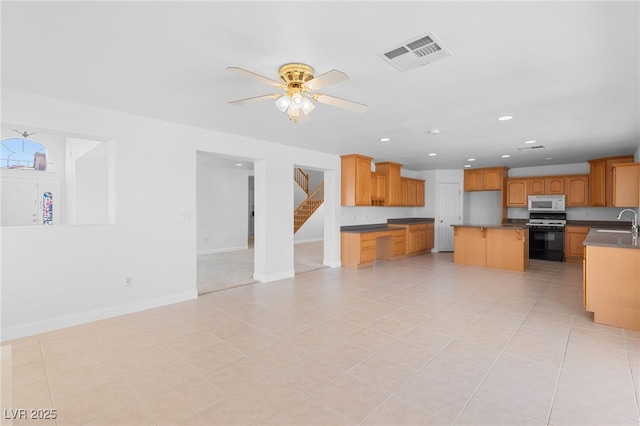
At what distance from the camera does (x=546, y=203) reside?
7.79 m

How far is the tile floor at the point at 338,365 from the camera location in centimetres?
199

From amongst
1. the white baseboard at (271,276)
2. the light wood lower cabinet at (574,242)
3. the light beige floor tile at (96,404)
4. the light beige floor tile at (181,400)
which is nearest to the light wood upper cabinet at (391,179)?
the white baseboard at (271,276)

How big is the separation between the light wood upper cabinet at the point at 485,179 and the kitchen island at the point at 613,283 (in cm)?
507

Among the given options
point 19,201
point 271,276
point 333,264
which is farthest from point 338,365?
point 19,201

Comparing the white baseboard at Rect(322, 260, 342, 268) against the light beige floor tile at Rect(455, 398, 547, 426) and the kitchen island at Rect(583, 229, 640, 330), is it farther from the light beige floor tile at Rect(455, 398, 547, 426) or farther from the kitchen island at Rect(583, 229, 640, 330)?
the light beige floor tile at Rect(455, 398, 547, 426)

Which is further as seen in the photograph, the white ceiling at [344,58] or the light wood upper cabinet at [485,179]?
the light wood upper cabinet at [485,179]

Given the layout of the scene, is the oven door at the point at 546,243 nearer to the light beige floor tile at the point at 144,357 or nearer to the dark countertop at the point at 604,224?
the dark countertop at the point at 604,224

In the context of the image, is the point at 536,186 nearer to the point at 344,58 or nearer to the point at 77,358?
the point at 344,58

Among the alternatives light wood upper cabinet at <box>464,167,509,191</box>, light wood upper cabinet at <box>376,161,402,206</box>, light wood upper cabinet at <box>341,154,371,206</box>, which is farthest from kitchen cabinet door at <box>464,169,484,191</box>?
light wood upper cabinet at <box>341,154,371,206</box>

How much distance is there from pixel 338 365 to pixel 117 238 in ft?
10.00

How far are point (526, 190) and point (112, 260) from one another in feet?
30.2

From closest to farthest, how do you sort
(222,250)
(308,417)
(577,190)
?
1. (308,417)
2. (577,190)
3. (222,250)

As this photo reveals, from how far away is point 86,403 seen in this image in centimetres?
208

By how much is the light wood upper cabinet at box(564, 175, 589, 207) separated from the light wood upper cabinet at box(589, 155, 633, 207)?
146 mm
